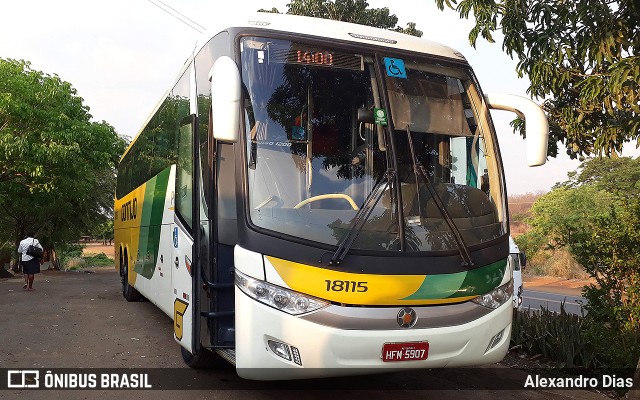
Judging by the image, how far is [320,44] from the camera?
5129 millimetres

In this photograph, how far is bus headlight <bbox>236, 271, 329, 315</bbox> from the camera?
4.29 meters

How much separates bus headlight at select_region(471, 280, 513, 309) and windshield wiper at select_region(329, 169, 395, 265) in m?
1.16

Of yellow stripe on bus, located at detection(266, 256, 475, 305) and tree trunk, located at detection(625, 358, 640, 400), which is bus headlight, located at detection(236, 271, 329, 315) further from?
tree trunk, located at detection(625, 358, 640, 400)

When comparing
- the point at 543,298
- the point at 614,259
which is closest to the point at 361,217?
the point at 614,259

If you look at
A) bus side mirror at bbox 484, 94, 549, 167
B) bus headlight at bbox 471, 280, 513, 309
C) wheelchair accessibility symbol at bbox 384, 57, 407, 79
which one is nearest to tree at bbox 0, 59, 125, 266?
wheelchair accessibility symbol at bbox 384, 57, 407, 79

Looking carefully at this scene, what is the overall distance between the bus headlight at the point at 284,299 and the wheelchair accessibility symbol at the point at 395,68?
2160 mm

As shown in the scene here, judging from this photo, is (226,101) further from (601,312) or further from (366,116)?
(601,312)

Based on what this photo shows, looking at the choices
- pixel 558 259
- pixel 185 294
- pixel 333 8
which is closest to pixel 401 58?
pixel 185 294

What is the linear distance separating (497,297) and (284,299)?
74.4 inches

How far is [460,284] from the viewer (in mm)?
4645

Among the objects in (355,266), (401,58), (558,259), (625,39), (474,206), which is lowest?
(558,259)

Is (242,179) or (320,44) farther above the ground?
(320,44)

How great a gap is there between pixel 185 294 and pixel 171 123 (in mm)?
2717

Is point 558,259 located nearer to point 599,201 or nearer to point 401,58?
point 599,201
